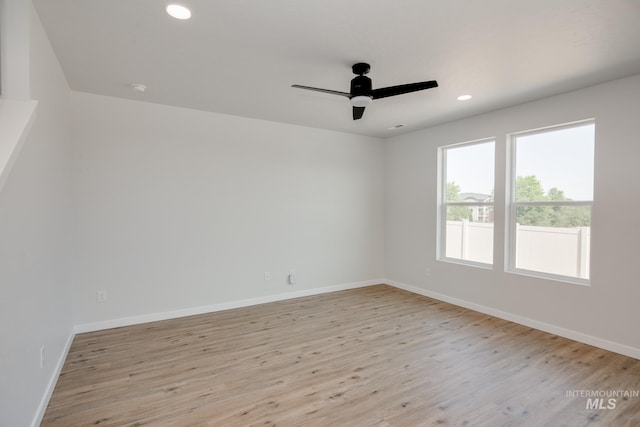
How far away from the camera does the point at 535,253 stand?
3756 mm

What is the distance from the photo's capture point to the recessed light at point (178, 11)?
1980 millimetres

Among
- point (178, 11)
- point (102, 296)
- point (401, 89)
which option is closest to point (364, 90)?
point (401, 89)

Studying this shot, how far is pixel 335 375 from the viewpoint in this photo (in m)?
2.61

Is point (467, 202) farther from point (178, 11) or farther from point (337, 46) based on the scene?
point (178, 11)

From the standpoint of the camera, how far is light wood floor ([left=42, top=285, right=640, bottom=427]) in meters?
2.10

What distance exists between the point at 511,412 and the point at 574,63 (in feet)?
9.40

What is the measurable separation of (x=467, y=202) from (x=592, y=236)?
154 centimetres

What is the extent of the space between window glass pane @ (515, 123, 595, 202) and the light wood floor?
1599mm

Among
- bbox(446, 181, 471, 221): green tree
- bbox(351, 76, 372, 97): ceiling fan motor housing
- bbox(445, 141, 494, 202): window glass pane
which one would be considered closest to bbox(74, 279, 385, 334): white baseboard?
bbox(446, 181, 471, 221): green tree

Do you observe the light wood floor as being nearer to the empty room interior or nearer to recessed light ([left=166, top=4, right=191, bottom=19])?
the empty room interior

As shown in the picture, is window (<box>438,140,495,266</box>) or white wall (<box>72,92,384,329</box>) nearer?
white wall (<box>72,92,384,329</box>)

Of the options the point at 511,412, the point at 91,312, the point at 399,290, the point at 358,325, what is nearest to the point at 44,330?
the point at 91,312

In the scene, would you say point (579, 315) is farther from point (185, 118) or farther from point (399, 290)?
point (185, 118)

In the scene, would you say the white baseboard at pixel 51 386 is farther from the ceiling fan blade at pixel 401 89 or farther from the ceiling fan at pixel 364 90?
the ceiling fan blade at pixel 401 89
